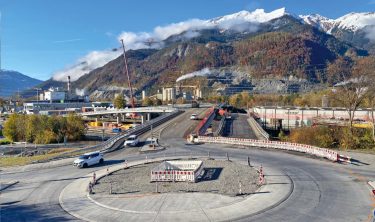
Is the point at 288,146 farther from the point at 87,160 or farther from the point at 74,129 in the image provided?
the point at 74,129

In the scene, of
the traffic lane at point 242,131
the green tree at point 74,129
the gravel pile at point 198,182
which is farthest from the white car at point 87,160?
the green tree at point 74,129

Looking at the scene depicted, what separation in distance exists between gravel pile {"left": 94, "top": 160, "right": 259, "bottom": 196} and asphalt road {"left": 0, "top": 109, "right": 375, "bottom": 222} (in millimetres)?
3648

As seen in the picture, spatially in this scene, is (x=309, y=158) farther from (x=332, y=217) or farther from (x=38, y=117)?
(x=38, y=117)

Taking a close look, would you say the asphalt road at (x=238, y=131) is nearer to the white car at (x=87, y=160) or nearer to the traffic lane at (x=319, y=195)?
the traffic lane at (x=319, y=195)

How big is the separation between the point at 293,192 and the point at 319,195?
1.94 meters

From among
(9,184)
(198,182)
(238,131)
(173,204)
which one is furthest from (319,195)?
(238,131)

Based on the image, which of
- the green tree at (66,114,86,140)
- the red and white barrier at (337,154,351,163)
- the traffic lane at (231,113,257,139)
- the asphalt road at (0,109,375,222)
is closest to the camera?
the asphalt road at (0,109,375,222)

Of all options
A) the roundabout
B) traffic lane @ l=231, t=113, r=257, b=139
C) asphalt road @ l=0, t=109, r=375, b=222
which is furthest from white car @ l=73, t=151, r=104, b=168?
traffic lane @ l=231, t=113, r=257, b=139

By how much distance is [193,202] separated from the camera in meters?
27.3

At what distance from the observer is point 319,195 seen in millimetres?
28109

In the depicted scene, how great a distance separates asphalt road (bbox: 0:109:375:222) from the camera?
2450 centimetres

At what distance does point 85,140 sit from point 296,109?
56.1 metres

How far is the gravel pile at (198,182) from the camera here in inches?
1212

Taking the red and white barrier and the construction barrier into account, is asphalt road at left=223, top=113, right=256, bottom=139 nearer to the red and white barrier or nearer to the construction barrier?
the construction barrier
